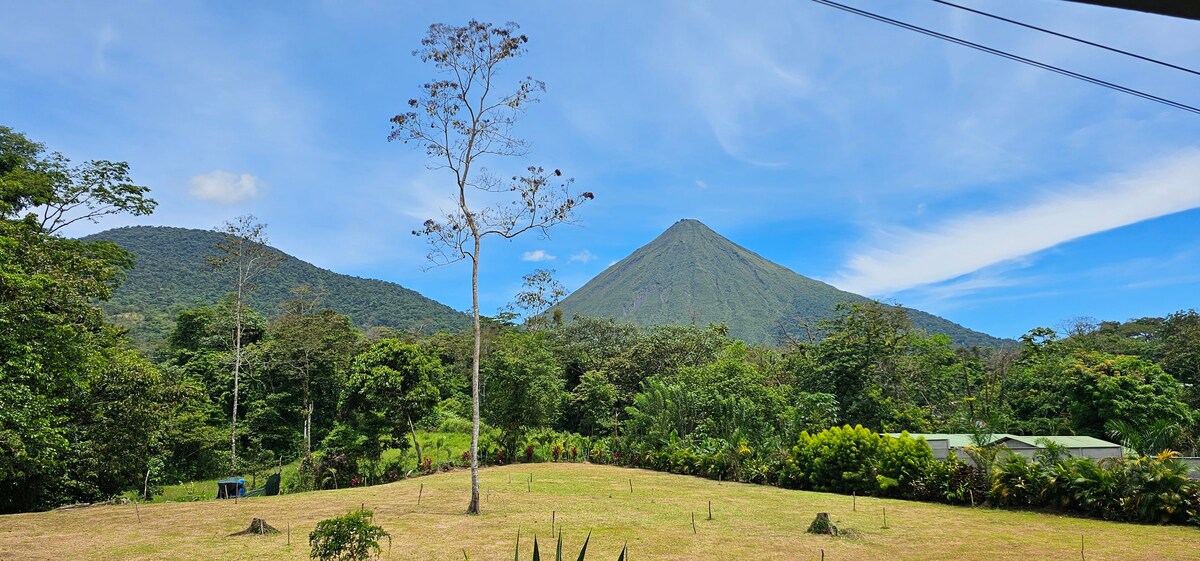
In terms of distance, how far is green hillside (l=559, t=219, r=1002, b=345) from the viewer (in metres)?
112

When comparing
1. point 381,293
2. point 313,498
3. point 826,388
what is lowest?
point 313,498

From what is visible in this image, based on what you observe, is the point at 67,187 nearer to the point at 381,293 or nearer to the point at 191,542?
the point at 191,542

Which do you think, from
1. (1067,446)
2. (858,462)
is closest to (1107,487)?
(1067,446)

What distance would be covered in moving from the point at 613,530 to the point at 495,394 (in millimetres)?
15111

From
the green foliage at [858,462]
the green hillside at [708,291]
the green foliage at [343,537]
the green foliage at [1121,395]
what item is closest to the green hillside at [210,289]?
the green hillside at [708,291]

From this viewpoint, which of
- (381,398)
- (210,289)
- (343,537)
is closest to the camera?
(343,537)

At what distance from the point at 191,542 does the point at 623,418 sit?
24.6m

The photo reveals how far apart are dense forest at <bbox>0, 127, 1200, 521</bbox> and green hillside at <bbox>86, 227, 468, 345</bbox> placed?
74.9 ft

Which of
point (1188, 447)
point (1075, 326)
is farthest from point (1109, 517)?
point (1075, 326)

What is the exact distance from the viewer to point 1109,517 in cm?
1096

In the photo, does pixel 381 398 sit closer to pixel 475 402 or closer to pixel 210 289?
pixel 475 402

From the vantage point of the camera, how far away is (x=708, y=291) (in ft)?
402

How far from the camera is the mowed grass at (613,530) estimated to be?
27.8ft

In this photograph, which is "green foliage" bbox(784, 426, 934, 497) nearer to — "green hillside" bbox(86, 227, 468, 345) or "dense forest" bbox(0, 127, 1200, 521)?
"dense forest" bbox(0, 127, 1200, 521)
